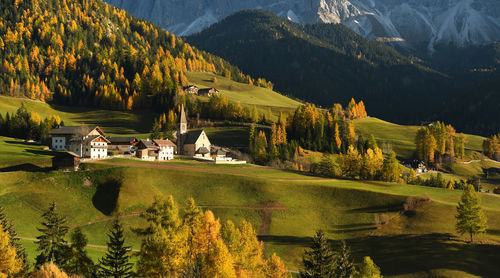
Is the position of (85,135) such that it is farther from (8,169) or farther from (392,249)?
(392,249)

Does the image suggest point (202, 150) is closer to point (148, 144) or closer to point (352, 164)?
point (148, 144)

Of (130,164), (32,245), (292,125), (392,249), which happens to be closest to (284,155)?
(292,125)

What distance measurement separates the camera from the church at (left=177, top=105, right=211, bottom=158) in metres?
124

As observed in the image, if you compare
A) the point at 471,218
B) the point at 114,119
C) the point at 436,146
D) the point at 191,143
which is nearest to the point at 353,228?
the point at 471,218

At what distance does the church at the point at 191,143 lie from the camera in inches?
4884

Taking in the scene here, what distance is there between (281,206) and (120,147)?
61751mm

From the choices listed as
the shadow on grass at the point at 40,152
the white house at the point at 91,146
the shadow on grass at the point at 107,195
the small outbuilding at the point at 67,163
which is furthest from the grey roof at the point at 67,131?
the shadow on grass at the point at 107,195

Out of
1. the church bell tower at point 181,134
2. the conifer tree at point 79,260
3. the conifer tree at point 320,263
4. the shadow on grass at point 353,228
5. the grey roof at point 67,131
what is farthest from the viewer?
the church bell tower at point 181,134

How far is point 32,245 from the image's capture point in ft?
189

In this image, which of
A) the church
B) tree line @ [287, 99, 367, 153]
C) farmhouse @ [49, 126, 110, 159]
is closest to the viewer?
farmhouse @ [49, 126, 110, 159]

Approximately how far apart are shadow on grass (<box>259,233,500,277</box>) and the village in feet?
157

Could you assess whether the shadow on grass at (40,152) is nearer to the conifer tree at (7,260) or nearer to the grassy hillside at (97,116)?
the grassy hillside at (97,116)

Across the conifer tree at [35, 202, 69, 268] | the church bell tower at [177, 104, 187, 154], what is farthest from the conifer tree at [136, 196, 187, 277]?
the church bell tower at [177, 104, 187, 154]

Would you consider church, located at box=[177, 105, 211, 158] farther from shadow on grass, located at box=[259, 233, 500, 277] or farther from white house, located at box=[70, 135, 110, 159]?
shadow on grass, located at box=[259, 233, 500, 277]
